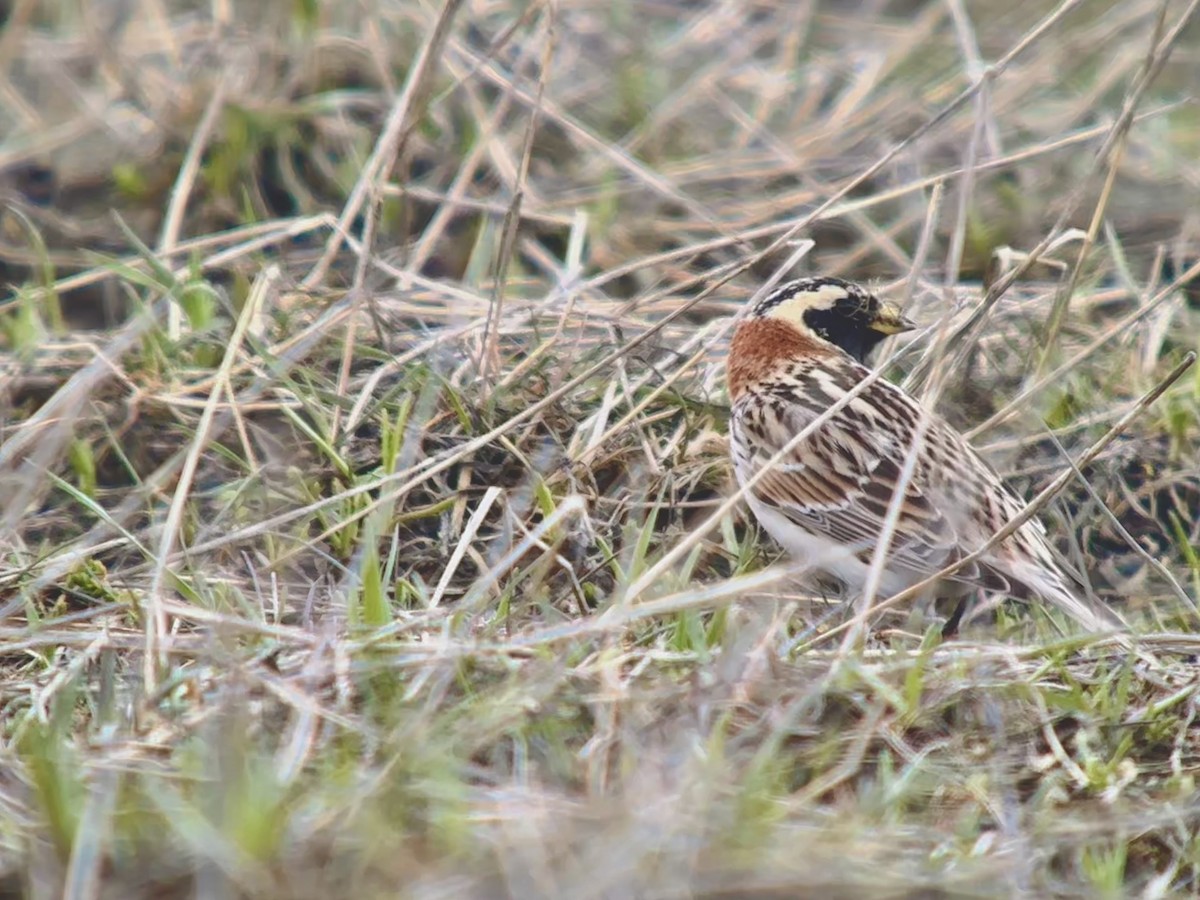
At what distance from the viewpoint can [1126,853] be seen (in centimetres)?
321

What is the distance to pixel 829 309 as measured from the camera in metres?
5.01

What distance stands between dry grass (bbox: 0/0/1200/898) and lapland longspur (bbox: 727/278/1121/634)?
16cm

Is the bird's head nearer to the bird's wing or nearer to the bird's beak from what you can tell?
the bird's beak

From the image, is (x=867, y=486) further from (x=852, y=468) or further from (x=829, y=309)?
(x=829, y=309)

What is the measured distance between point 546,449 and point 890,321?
1.06 m

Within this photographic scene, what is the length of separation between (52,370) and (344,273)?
1177 mm

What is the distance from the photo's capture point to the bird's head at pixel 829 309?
498 centimetres

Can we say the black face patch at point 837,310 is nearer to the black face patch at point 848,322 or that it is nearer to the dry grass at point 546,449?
the black face patch at point 848,322

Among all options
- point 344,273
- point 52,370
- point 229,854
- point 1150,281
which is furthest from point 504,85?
point 229,854

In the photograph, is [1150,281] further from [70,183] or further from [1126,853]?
[70,183]

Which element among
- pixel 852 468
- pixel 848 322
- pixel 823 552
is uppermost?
pixel 848 322

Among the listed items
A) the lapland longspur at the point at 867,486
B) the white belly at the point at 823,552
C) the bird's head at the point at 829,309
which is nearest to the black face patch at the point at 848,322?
the bird's head at the point at 829,309

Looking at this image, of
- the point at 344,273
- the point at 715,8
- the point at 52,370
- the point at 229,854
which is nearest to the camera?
the point at 229,854

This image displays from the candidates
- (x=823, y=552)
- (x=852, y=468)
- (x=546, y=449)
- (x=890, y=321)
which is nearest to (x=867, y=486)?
(x=852, y=468)
